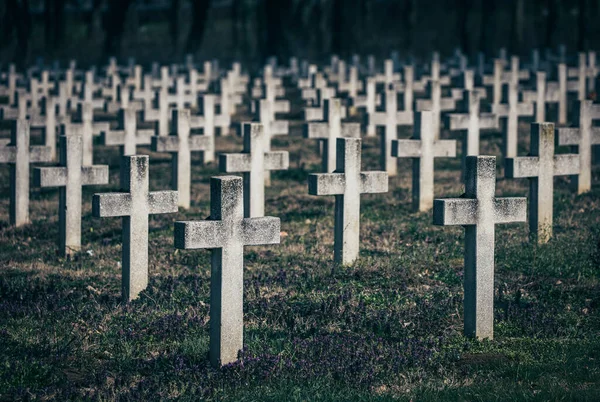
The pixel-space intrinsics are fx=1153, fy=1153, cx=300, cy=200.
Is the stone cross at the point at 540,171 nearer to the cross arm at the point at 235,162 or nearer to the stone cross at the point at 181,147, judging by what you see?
the cross arm at the point at 235,162

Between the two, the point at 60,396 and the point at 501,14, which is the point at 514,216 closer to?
the point at 60,396

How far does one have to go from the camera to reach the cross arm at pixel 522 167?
1252cm

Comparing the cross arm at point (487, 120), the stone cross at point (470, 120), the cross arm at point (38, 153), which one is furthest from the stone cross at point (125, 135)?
the cross arm at point (487, 120)

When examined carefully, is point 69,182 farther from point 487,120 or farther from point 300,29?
point 300,29

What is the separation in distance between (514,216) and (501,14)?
180 ft

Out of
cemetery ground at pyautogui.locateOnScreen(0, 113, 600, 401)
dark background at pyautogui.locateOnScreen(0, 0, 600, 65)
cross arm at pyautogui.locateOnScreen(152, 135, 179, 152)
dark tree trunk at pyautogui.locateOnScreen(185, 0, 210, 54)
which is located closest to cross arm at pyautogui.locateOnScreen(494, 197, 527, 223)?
cemetery ground at pyautogui.locateOnScreen(0, 113, 600, 401)

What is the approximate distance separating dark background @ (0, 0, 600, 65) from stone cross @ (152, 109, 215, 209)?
68.3 feet

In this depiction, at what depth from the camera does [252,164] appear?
13586 millimetres

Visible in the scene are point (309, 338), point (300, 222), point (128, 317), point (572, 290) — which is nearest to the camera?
point (309, 338)

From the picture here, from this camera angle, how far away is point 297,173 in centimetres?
1853

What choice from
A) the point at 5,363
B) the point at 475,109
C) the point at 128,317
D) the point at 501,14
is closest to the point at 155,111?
the point at 475,109

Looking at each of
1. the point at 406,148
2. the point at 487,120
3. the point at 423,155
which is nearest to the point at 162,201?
the point at 406,148

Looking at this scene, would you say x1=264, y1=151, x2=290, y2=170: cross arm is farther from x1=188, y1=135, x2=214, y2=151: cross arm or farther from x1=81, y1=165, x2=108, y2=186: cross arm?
x1=188, y1=135, x2=214, y2=151: cross arm

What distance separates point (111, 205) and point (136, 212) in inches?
11.3
